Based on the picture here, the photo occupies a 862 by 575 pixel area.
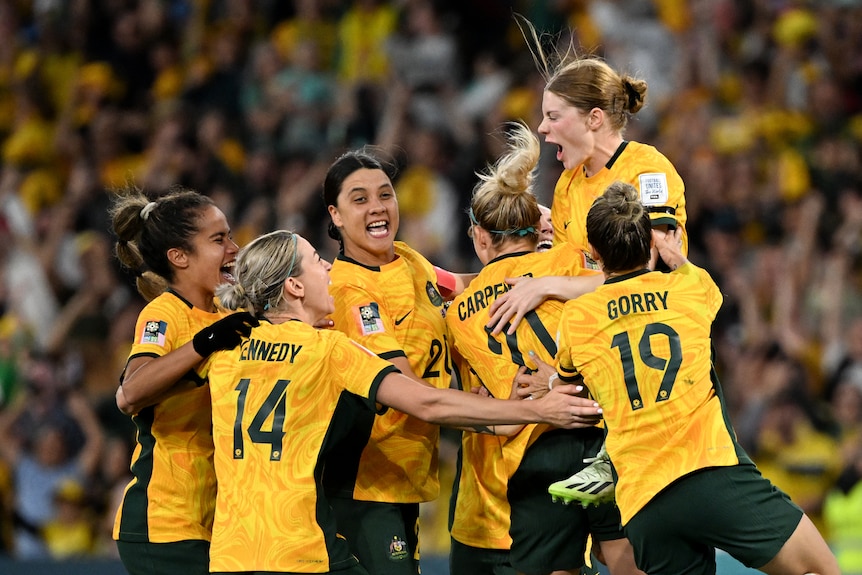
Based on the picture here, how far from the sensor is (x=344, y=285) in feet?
16.4

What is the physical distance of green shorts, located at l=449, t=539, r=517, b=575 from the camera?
496cm

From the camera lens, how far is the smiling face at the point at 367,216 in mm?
5055

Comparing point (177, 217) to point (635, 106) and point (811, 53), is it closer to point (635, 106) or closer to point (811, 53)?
point (635, 106)

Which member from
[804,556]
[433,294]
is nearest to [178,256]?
[433,294]

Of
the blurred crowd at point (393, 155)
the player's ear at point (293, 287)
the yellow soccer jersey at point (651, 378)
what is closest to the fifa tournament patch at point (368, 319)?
the player's ear at point (293, 287)

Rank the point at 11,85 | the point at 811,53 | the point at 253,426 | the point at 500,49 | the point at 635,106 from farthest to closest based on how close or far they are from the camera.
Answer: the point at 11,85, the point at 500,49, the point at 811,53, the point at 635,106, the point at 253,426

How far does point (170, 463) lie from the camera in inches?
185

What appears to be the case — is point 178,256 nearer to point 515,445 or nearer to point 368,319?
point 368,319

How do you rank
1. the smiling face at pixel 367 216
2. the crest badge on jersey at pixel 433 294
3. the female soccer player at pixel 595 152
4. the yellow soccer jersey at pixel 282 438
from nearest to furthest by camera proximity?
the yellow soccer jersey at pixel 282 438 < the female soccer player at pixel 595 152 < the smiling face at pixel 367 216 < the crest badge on jersey at pixel 433 294

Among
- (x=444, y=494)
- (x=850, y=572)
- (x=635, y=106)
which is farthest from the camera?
(x=444, y=494)

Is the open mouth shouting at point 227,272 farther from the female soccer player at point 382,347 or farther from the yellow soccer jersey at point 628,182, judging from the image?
the yellow soccer jersey at point 628,182

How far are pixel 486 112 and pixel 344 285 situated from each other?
205 inches

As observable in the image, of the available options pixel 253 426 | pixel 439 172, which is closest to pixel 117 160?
pixel 439 172

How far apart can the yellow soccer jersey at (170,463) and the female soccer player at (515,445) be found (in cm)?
104
